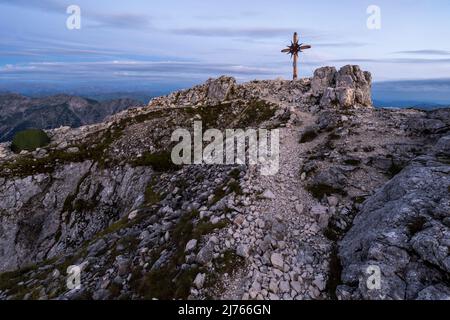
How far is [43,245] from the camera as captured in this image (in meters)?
37.3

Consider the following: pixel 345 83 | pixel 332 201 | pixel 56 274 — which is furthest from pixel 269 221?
pixel 345 83

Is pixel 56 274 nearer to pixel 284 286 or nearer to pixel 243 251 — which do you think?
pixel 243 251

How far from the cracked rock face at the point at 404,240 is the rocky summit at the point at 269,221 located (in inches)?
2.1

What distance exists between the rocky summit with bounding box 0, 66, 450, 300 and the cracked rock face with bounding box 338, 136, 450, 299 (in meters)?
0.05

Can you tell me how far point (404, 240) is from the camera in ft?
46.3

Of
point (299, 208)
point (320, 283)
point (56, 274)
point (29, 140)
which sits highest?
point (29, 140)

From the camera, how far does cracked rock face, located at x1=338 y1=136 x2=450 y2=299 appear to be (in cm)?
1262

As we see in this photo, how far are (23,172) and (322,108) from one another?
41470mm

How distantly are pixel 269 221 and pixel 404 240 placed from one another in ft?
23.0

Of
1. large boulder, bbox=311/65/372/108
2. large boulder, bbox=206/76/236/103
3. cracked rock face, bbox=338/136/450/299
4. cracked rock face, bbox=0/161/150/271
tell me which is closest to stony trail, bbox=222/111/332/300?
cracked rock face, bbox=338/136/450/299

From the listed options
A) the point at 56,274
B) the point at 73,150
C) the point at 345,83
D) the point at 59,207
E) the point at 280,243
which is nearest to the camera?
the point at 280,243

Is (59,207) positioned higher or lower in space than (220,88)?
lower

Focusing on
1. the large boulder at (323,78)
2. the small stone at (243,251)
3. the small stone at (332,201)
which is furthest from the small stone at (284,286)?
the large boulder at (323,78)

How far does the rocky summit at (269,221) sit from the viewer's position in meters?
14.3
